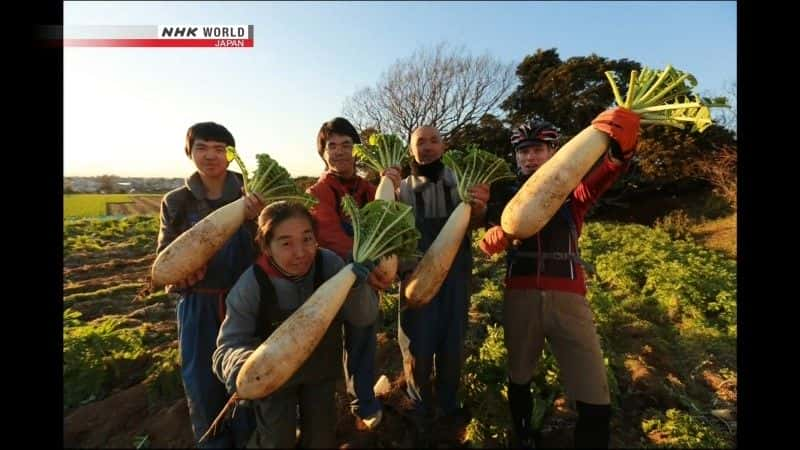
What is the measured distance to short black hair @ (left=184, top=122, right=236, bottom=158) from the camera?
2.81m

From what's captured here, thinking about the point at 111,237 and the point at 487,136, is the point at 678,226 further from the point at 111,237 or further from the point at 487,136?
the point at 111,237

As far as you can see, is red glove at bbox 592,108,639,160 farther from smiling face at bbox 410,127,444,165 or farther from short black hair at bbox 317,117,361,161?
short black hair at bbox 317,117,361,161

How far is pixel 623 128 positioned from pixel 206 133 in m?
2.67

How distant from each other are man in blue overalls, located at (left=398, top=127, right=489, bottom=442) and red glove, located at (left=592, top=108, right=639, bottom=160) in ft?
2.92

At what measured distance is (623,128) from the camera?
7.70 feet

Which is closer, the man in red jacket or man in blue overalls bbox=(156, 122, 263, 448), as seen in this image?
man in blue overalls bbox=(156, 122, 263, 448)

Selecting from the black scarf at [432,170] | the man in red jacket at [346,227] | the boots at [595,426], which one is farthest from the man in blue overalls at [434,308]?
the boots at [595,426]

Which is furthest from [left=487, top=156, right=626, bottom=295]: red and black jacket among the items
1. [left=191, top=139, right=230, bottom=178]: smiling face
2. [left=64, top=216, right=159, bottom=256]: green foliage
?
[left=64, top=216, right=159, bottom=256]: green foliage

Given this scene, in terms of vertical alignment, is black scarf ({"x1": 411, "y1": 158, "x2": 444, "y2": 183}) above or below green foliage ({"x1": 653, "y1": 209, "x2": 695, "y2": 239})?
above

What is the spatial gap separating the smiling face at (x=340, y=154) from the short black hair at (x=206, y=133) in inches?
27.9

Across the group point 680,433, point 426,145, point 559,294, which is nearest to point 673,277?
point 680,433

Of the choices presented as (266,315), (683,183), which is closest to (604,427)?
(266,315)
